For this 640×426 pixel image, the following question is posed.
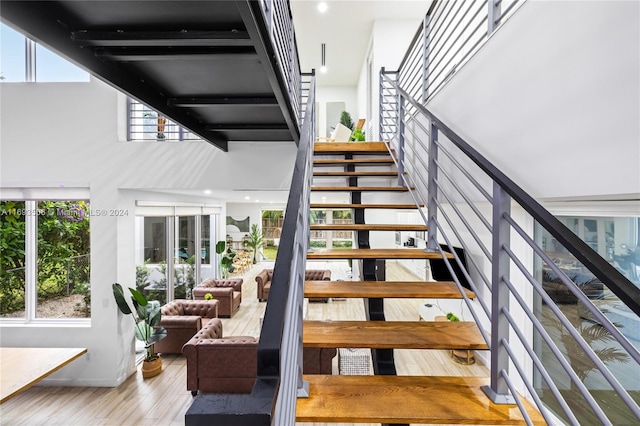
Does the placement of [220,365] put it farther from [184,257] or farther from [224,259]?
[224,259]

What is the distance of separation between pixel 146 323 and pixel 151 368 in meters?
0.69

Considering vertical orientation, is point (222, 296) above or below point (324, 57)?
below

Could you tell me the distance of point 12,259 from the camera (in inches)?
177

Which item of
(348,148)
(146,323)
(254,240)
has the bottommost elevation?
(146,323)

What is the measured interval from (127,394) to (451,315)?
4298mm

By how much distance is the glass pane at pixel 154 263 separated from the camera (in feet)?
18.6

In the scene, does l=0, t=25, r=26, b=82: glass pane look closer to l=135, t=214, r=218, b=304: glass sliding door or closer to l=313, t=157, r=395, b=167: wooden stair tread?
l=135, t=214, r=218, b=304: glass sliding door

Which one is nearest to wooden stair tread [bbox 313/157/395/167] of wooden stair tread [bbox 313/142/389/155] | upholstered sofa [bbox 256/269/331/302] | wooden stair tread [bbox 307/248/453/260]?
wooden stair tread [bbox 313/142/389/155]

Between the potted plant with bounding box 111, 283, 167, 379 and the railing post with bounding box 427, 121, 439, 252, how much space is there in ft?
12.8

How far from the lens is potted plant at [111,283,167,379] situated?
4.30 m

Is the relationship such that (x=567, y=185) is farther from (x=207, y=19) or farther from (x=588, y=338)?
(x=207, y=19)

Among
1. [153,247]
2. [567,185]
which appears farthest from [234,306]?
[567,185]

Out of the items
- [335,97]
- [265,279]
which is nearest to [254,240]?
[265,279]

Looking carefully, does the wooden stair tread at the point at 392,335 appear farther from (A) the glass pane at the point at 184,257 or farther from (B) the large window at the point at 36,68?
(A) the glass pane at the point at 184,257
